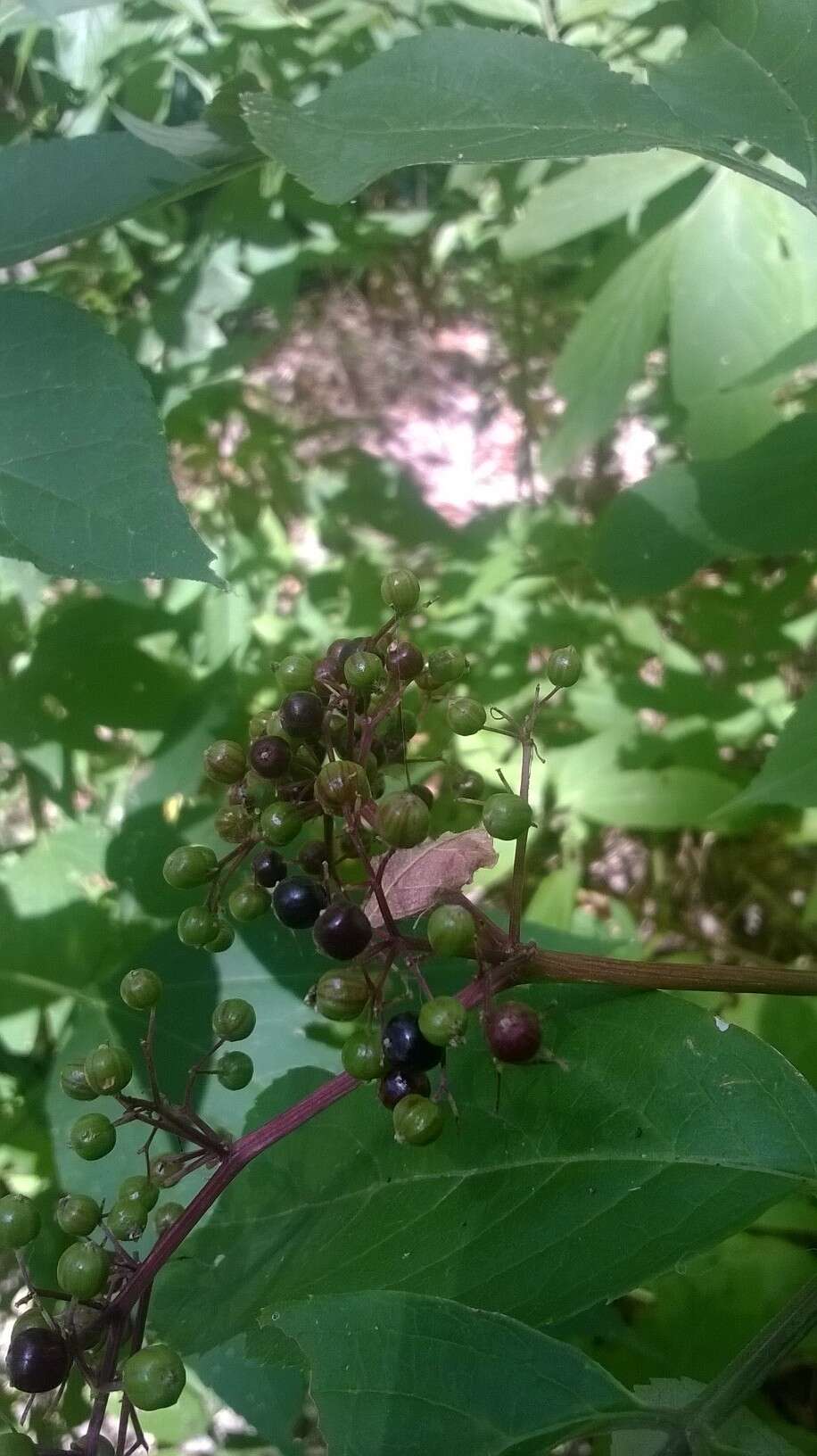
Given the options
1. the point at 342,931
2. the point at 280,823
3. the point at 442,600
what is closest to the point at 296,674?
the point at 280,823

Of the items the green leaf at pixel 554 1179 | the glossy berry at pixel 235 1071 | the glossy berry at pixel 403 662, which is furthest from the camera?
the glossy berry at pixel 235 1071

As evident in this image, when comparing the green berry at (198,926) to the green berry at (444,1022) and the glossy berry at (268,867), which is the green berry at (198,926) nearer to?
the glossy berry at (268,867)

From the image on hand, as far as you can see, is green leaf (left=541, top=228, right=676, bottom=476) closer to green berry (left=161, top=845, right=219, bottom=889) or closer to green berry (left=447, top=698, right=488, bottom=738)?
green berry (left=447, top=698, right=488, bottom=738)

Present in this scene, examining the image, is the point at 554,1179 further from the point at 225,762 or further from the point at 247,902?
the point at 225,762

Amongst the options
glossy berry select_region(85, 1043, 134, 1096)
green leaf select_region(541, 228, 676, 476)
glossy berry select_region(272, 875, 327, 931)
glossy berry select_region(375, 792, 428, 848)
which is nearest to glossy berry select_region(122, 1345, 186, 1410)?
glossy berry select_region(85, 1043, 134, 1096)

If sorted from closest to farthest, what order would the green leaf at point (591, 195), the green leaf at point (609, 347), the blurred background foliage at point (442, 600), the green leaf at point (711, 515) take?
the green leaf at point (711, 515), the blurred background foliage at point (442, 600), the green leaf at point (591, 195), the green leaf at point (609, 347)

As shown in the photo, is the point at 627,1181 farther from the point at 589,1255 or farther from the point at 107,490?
the point at 107,490

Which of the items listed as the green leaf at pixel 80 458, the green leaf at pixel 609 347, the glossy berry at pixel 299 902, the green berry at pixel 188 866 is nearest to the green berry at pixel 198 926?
the green berry at pixel 188 866

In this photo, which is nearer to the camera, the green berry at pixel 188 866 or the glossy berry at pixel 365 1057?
the glossy berry at pixel 365 1057
